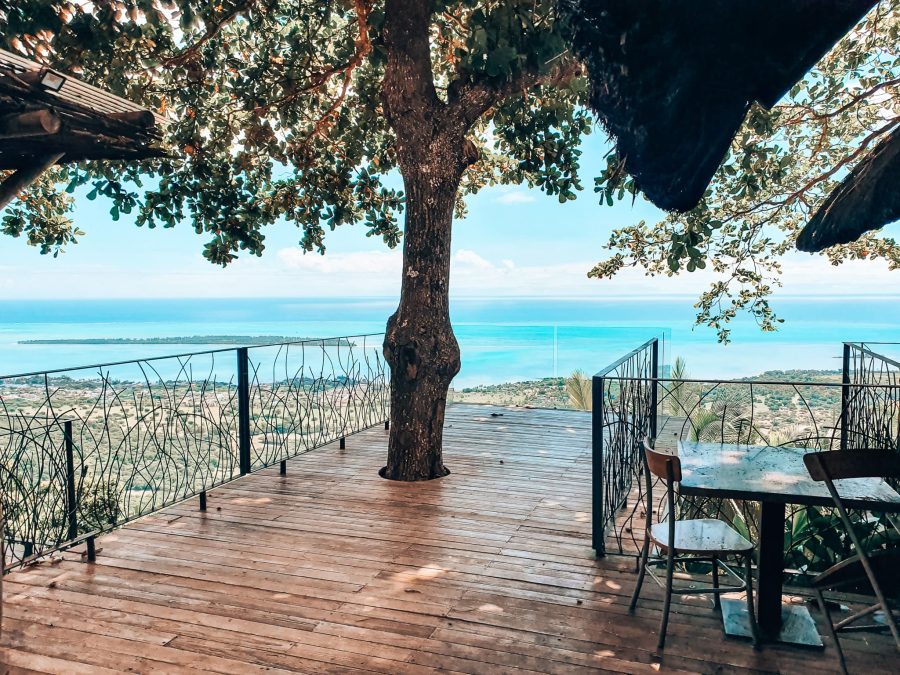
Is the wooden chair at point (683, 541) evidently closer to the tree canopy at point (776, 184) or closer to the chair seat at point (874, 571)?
the chair seat at point (874, 571)

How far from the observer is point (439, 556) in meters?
4.00

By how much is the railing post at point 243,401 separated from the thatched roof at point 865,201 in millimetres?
4338

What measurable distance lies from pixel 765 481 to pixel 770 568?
0.46 m

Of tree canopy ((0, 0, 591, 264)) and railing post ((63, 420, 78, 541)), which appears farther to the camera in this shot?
tree canopy ((0, 0, 591, 264))

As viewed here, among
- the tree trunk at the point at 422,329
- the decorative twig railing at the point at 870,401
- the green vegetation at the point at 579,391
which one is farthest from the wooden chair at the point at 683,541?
the green vegetation at the point at 579,391

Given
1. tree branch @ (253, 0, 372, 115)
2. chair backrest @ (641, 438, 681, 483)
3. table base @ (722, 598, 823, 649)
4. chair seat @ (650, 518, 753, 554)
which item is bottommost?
table base @ (722, 598, 823, 649)

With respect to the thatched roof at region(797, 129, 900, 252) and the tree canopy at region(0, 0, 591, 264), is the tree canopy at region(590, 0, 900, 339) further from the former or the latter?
the thatched roof at region(797, 129, 900, 252)

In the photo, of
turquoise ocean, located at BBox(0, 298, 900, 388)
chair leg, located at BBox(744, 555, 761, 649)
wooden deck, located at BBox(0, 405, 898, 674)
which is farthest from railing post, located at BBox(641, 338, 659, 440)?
turquoise ocean, located at BBox(0, 298, 900, 388)

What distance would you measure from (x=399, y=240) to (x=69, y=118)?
236 inches

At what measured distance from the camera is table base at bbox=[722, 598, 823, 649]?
291cm

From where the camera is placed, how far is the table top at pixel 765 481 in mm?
2662

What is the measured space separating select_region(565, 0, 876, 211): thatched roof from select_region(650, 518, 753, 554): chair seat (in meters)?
1.96

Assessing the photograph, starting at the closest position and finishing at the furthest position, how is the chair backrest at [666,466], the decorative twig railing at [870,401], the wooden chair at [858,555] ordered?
1. the wooden chair at [858,555]
2. the chair backrest at [666,466]
3. the decorative twig railing at [870,401]

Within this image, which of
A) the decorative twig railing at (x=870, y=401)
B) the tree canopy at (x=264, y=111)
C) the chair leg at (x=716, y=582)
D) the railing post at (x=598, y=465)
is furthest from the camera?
the tree canopy at (x=264, y=111)
